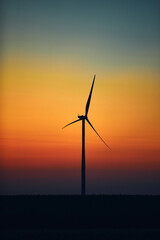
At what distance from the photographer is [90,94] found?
6756 centimetres
